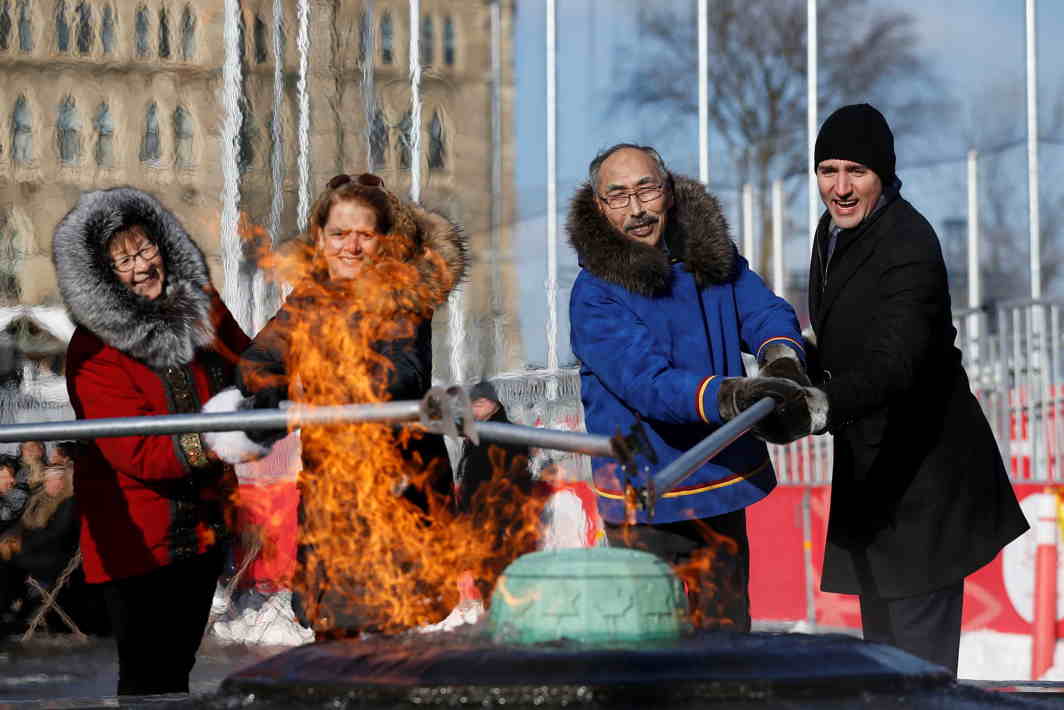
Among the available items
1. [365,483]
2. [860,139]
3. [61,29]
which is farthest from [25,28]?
[860,139]

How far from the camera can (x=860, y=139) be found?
372 cm

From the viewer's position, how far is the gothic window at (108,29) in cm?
1036

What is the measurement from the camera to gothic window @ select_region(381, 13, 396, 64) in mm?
10180

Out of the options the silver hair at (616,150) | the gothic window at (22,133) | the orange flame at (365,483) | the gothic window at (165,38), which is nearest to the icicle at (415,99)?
the gothic window at (165,38)

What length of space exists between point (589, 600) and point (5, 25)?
9110 millimetres

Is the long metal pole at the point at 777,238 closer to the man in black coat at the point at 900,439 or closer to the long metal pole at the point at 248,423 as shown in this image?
the man in black coat at the point at 900,439

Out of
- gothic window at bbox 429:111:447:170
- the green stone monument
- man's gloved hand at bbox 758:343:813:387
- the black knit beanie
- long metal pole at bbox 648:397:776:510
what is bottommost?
the green stone monument

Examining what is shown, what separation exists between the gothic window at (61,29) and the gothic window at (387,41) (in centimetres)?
197

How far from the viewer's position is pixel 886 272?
146 inches

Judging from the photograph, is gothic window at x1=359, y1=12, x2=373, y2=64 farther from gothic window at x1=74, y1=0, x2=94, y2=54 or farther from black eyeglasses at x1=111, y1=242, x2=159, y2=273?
black eyeglasses at x1=111, y1=242, x2=159, y2=273

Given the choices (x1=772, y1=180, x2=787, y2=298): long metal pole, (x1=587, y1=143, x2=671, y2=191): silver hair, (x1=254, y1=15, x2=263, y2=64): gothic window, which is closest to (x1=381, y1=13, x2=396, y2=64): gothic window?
(x1=254, y1=15, x2=263, y2=64): gothic window

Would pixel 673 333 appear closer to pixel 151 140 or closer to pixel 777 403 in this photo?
pixel 777 403

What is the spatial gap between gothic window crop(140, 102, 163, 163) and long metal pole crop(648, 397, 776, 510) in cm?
775

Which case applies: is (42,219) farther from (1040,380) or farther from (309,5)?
(1040,380)
